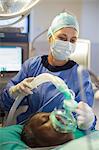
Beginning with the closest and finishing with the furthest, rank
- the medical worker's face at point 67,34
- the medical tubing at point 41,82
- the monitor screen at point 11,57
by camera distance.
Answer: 1. the medical tubing at point 41,82
2. the medical worker's face at point 67,34
3. the monitor screen at point 11,57

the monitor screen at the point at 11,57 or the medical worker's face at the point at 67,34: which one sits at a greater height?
the medical worker's face at the point at 67,34

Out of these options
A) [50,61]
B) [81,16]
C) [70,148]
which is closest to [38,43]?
[81,16]

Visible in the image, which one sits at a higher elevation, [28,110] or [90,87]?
[90,87]

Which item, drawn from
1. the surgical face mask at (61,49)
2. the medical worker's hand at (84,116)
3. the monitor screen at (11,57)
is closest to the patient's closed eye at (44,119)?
the medical worker's hand at (84,116)

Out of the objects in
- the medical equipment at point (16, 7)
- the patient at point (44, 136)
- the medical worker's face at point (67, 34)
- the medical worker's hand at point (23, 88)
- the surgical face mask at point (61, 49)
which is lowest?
the patient at point (44, 136)

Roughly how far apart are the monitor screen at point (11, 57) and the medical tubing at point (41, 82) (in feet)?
2.22

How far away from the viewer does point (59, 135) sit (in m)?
1.18

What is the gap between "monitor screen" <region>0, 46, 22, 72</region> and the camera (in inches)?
84.6

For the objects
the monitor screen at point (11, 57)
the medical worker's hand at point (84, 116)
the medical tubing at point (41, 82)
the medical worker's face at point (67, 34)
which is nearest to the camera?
the medical worker's hand at point (84, 116)

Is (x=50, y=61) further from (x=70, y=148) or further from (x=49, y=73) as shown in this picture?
(x=70, y=148)

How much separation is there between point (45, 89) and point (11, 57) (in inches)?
34.0

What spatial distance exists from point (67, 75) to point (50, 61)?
14 cm

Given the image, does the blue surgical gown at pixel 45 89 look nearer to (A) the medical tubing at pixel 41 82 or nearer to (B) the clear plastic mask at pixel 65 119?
(A) the medical tubing at pixel 41 82

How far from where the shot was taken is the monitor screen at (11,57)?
7.05 ft
